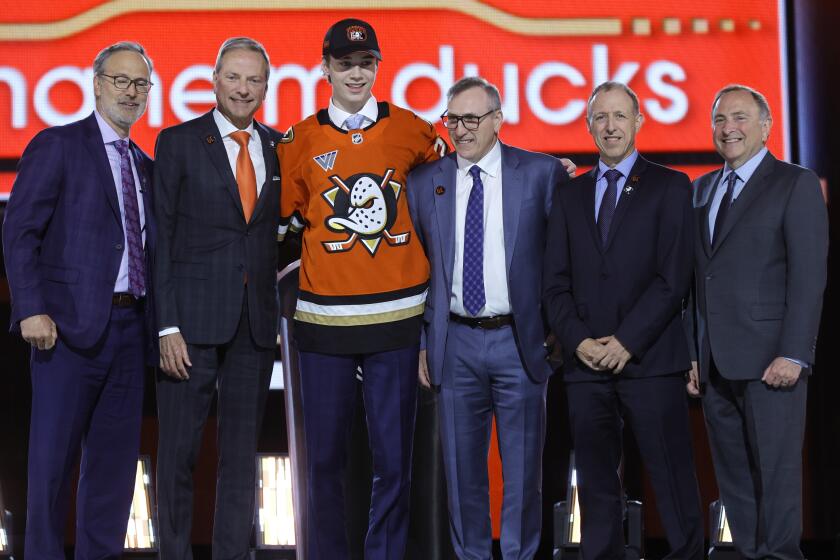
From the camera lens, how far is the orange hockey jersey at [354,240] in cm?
288

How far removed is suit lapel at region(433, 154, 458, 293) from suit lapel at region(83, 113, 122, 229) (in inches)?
38.6

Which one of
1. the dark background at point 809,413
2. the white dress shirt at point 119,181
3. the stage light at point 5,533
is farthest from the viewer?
the dark background at point 809,413

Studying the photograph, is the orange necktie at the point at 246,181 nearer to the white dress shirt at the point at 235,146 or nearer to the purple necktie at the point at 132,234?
the white dress shirt at the point at 235,146

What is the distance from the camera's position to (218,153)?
2.96 metres

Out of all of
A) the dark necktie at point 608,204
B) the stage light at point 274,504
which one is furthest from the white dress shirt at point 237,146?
the stage light at point 274,504

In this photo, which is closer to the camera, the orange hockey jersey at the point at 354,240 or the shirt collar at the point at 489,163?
the orange hockey jersey at the point at 354,240

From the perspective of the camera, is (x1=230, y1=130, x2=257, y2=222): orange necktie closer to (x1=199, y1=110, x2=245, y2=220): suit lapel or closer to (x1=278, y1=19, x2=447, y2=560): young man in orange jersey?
(x1=199, y1=110, x2=245, y2=220): suit lapel

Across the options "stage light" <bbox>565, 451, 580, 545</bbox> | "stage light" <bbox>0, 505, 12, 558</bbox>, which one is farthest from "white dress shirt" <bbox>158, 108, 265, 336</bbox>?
"stage light" <bbox>0, 505, 12, 558</bbox>

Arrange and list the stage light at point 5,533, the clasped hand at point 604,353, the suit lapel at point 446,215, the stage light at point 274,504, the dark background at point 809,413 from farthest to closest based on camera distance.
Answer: the dark background at point 809,413 < the stage light at point 5,533 < the stage light at point 274,504 < the suit lapel at point 446,215 < the clasped hand at point 604,353

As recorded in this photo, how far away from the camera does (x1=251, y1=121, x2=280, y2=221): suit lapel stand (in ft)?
9.65

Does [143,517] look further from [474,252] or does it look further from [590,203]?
[590,203]

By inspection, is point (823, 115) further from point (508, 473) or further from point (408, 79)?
point (508, 473)

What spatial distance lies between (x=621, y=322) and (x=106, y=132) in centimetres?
170

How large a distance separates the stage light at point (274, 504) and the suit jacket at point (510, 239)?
3.00 feet
